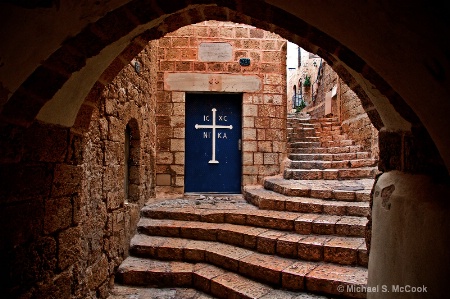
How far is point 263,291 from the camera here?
294 cm

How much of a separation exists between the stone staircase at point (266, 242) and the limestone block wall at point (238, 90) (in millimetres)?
711

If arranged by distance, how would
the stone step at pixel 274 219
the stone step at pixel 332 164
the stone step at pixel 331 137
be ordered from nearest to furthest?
the stone step at pixel 274 219, the stone step at pixel 332 164, the stone step at pixel 331 137

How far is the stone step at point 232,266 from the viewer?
9.35ft

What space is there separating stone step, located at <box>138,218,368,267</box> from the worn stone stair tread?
505 millimetres

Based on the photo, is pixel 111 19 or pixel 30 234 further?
pixel 30 234

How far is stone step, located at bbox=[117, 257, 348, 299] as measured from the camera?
2.80m

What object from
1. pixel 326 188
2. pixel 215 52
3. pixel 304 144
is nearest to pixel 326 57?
pixel 326 188

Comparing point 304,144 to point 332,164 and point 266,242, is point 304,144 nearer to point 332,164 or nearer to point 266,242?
point 332,164

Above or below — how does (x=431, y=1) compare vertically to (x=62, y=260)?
above

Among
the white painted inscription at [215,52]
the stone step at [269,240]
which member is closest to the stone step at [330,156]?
the white painted inscription at [215,52]

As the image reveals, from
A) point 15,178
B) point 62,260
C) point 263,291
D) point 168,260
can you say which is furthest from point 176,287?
point 15,178

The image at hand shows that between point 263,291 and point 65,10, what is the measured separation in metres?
2.71

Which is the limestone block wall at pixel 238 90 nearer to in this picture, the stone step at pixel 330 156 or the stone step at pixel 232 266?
the stone step at pixel 330 156

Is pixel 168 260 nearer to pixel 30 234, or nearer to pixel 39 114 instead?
pixel 30 234
